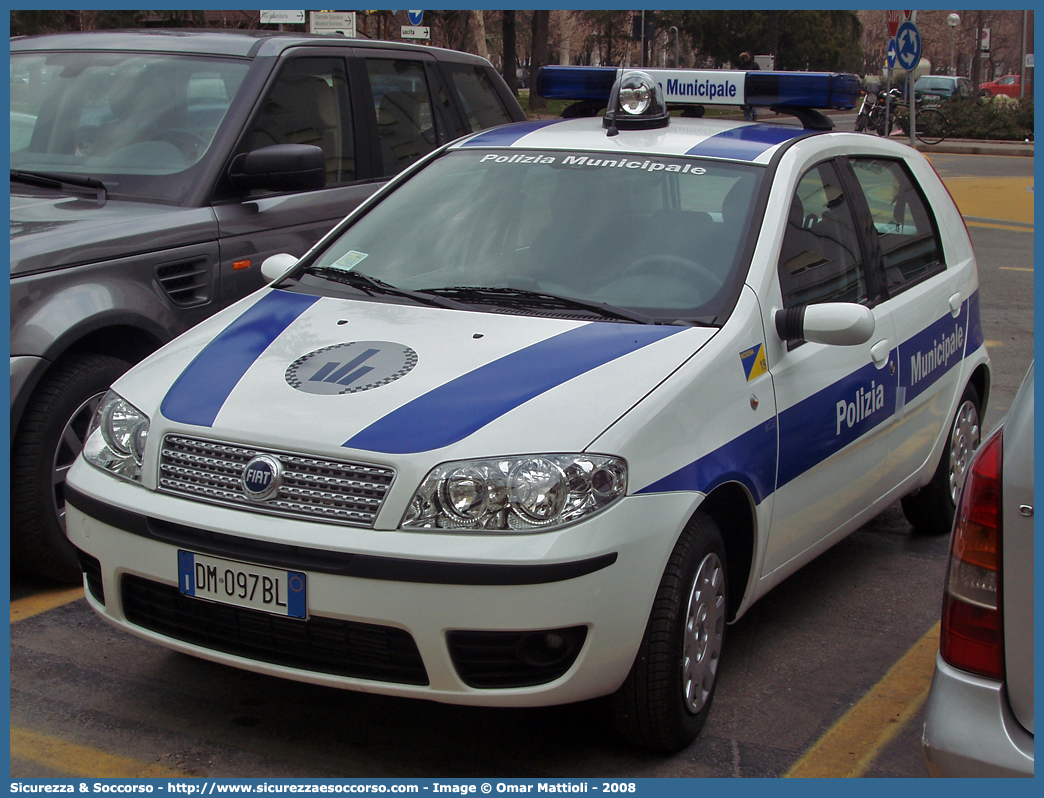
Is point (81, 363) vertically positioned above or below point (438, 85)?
below

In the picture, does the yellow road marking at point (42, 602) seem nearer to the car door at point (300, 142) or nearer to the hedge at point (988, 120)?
the car door at point (300, 142)

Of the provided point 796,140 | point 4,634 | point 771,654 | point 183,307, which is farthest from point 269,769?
point 796,140

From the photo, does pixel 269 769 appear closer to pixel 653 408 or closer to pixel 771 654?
pixel 653 408

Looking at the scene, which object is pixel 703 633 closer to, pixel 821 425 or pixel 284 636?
pixel 821 425

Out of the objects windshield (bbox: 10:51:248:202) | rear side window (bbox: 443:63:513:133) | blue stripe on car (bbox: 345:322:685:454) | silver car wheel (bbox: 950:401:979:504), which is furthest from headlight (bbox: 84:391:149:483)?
rear side window (bbox: 443:63:513:133)

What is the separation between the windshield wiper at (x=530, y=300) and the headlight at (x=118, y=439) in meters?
1.01

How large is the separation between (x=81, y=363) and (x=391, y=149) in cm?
223

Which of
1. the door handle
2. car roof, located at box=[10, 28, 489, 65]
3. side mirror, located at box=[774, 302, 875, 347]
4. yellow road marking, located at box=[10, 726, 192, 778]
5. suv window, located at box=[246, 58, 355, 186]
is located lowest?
yellow road marking, located at box=[10, 726, 192, 778]

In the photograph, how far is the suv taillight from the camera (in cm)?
221

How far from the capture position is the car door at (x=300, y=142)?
489 cm

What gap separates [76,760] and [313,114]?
3.27 meters

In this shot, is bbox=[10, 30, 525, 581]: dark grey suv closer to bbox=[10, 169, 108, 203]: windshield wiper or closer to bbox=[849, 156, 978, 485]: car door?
bbox=[10, 169, 108, 203]: windshield wiper

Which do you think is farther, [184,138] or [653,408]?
[184,138]
